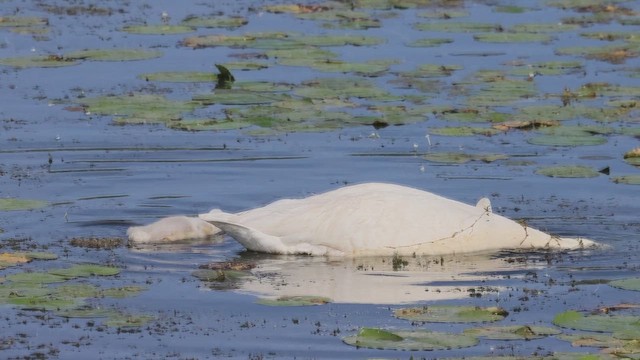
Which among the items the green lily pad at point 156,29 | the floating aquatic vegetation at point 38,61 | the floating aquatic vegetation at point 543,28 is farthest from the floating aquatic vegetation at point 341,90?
the floating aquatic vegetation at point 543,28

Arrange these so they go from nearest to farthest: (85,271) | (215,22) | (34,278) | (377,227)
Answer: (34,278), (85,271), (377,227), (215,22)

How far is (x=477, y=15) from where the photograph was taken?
23.2 meters

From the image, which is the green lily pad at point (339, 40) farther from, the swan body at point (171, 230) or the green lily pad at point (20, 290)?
the green lily pad at point (20, 290)

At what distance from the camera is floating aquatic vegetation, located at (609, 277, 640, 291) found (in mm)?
10875

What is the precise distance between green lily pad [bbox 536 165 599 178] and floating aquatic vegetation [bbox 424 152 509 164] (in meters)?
0.60

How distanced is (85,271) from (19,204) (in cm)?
229

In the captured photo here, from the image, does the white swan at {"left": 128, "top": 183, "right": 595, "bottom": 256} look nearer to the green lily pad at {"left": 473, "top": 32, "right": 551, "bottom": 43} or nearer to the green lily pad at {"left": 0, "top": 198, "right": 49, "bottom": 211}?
the green lily pad at {"left": 0, "top": 198, "right": 49, "bottom": 211}

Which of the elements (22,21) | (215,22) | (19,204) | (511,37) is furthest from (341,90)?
(22,21)

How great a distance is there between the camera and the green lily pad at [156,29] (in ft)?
68.4

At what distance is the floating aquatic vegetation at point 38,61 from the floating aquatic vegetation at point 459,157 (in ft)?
19.0

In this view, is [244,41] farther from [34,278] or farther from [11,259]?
[34,278]

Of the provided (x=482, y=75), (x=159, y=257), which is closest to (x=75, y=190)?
(x=159, y=257)

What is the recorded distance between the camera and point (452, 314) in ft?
32.9

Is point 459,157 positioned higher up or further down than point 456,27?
further down
